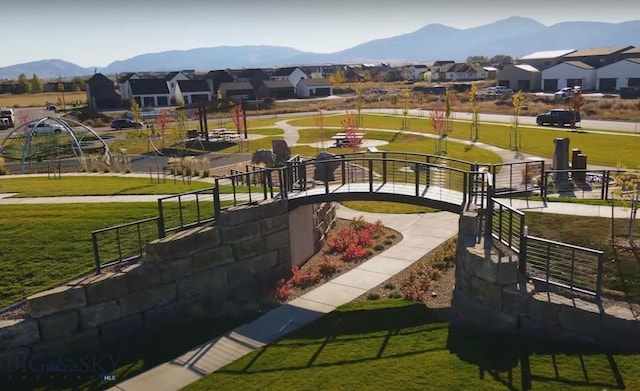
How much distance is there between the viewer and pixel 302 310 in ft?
47.7

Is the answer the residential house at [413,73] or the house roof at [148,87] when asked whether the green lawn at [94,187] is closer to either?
the house roof at [148,87]

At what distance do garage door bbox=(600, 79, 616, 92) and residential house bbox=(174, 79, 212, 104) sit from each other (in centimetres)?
6739

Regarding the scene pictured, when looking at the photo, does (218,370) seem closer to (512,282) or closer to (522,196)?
(512,282)

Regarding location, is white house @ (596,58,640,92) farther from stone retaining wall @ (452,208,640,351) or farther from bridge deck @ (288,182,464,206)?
stone retaining wall @ (452,208,640,351)

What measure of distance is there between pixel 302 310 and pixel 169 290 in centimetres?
357

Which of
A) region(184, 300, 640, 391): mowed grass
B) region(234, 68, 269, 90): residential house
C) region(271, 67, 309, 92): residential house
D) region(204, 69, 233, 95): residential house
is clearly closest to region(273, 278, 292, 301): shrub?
region(184, 300, 640, 391): mowed grass

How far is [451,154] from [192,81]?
7842 centimetres

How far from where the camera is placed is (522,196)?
19.2 meters

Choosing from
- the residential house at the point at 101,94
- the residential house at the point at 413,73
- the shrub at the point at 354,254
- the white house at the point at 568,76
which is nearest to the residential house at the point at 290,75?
the residential house at the point at 101,94

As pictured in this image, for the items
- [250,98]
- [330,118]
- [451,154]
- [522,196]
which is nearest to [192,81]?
[250,98]

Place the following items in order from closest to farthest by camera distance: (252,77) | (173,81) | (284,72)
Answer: (173,81) → (252,77) → (284,72)

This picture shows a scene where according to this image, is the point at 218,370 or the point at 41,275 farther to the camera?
the point at 41,275

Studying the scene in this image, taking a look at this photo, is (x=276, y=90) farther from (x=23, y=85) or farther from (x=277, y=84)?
(x=23, y=85)

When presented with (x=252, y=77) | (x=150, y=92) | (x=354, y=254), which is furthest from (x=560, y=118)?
(x=252, y=77)
